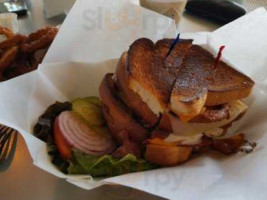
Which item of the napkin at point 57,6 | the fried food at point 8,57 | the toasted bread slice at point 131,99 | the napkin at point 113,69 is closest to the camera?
the napkin at point 113,69

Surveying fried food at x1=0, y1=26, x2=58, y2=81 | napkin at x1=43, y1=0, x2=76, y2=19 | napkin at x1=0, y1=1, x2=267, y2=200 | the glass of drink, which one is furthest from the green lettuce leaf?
napkin at x1=43, y1=0, x2=76, y2=19

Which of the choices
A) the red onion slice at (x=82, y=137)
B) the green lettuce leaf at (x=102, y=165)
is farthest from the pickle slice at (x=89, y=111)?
the green lettuce leaf at (x=102, y=165)

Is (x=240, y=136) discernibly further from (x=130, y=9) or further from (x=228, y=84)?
(x=130, y=9)

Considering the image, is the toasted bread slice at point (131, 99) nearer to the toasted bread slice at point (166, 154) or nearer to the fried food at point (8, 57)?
the toasted bread slice at point (166, 154)

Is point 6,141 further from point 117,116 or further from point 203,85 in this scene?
point 203,85

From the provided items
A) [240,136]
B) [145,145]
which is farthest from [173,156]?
[240,136]

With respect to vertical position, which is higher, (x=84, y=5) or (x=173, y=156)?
(x=84, y=5)
